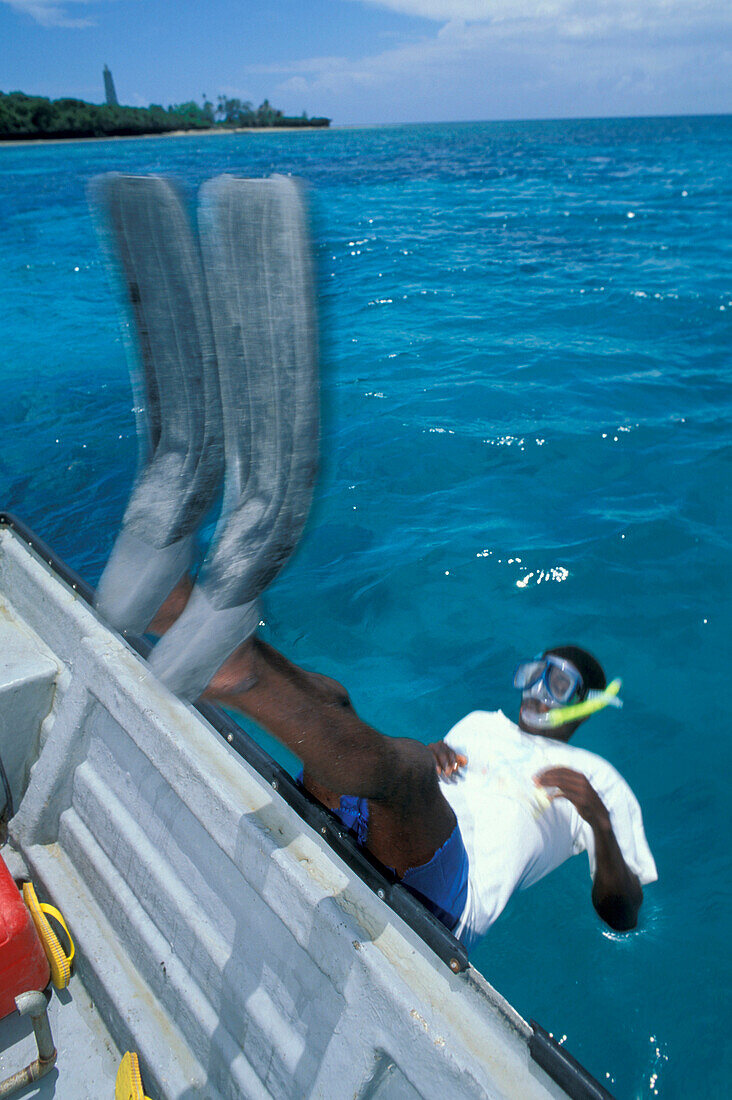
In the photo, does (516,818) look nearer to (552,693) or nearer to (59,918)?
(552,693)

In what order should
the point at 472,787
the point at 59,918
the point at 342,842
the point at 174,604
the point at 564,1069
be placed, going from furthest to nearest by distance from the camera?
the point at 472,787 → the point at 59,918 → the point at 342,842 → the point at 174,604 → the point at 564,1069

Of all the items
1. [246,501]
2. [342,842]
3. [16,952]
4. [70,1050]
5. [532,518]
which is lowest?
[70,1050]

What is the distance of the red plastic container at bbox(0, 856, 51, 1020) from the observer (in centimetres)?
163

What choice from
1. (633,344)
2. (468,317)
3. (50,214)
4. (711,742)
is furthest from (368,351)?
(50,214)

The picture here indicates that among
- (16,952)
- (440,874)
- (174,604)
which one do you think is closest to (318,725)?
(174,604)

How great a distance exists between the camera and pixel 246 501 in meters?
1.15

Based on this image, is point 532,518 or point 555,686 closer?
point 555,686

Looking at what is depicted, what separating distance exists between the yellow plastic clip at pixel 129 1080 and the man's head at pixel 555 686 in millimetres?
1301

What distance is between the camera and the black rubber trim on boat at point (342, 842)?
4.33 ft

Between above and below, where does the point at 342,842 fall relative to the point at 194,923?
above

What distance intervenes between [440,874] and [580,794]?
1.53 feet

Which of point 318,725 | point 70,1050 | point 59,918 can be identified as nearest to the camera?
point 318,725

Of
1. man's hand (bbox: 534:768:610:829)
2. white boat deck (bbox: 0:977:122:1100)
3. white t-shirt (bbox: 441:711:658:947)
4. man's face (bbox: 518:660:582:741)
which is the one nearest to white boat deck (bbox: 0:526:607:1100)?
white boat deck (bbox: 0:977:122:1100)

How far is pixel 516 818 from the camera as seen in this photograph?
1.87 m
